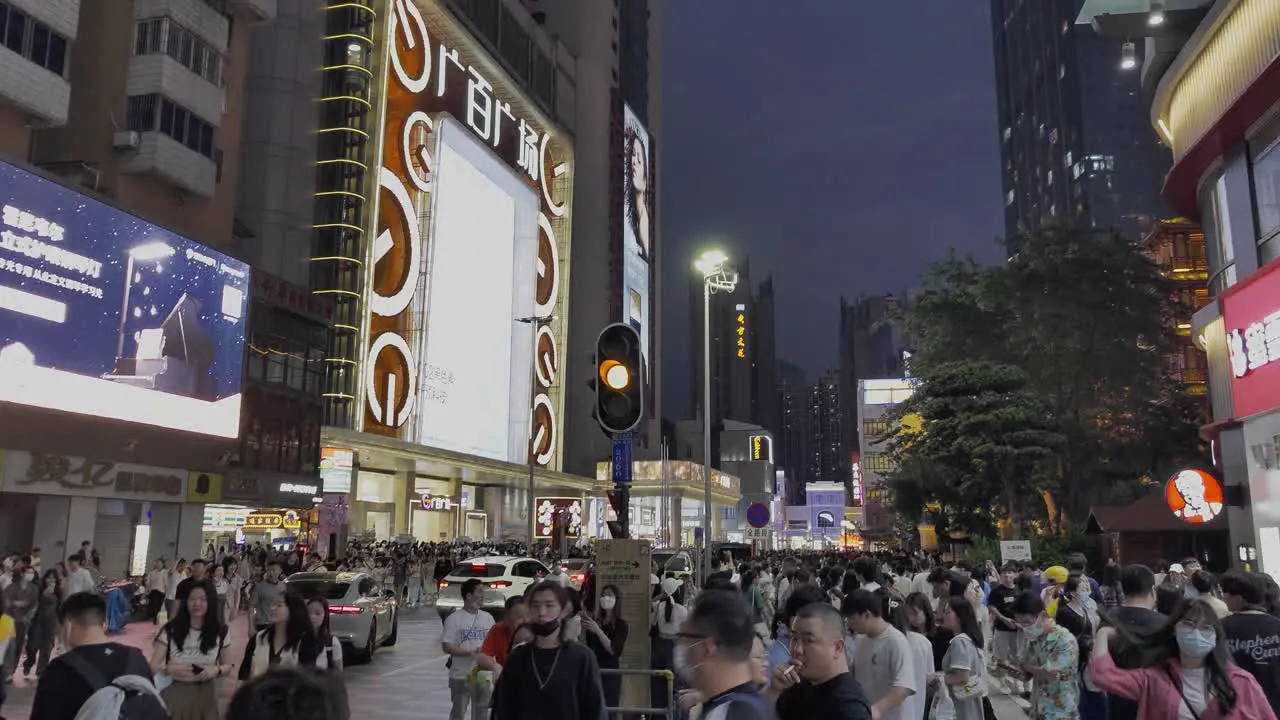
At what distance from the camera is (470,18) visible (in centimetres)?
6266

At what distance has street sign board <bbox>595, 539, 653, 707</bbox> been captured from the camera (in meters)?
10.6

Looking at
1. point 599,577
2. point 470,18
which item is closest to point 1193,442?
point 599,577

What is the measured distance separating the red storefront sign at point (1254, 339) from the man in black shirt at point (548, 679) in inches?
677

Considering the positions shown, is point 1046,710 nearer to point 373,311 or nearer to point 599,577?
point 599,577

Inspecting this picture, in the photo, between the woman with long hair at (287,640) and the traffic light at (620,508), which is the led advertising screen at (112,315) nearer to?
the traffic light at (620,508)

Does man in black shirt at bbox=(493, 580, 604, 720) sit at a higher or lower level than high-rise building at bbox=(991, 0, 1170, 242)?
lower

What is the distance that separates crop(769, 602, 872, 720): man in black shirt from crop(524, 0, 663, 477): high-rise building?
65.2 meters

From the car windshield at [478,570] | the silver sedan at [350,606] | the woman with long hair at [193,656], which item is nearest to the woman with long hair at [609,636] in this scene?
the woman with long hair at [193,656]

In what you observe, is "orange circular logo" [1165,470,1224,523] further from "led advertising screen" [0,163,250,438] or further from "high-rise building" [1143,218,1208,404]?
"high-rise building" [1143,218,1208,404]

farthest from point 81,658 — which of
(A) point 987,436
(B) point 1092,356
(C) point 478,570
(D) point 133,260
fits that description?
(B) point 1092,356

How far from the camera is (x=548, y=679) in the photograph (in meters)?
5.52

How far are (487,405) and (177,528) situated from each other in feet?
89.0

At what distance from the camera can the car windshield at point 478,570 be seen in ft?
74.6

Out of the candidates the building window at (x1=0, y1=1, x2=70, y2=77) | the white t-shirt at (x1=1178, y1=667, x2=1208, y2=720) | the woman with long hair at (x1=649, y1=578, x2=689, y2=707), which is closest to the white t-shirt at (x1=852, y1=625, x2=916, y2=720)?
the white t-shirt at (x1=1178, y1=667, x2=1208, y2=720)
